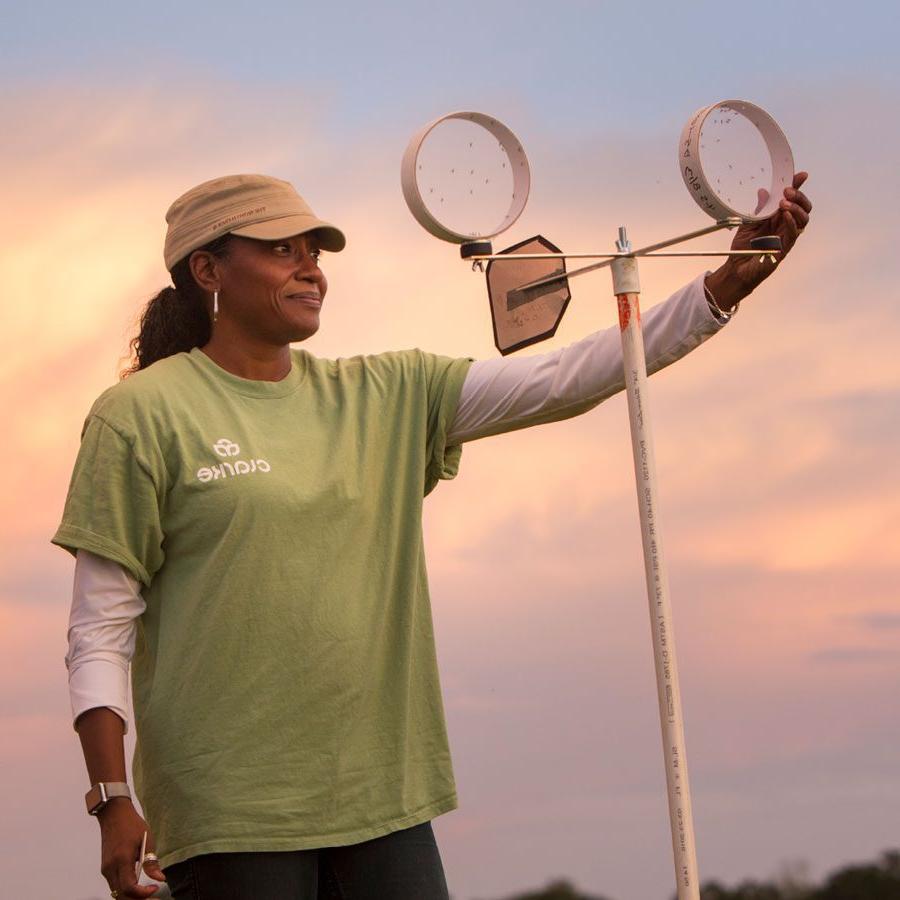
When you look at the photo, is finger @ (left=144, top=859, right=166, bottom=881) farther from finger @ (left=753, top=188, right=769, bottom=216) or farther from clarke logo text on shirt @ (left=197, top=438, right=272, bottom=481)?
finger @ (left=753, top=188, right=769, bottom=216)

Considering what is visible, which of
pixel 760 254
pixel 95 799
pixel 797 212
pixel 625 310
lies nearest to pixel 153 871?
pixel 95 799

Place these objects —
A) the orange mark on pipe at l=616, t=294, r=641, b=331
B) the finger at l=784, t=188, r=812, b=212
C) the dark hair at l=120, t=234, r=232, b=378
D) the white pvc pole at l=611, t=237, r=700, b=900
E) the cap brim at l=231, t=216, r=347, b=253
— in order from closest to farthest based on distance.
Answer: the white pvc pole at l=611, t=237, r=700, b=900 < the orange mark on pipe at l=616, t=294, r=641, b=331 < the finger at l=784, t=188, r=812, b=212 < the cap brim at l=231, t=216, r=347, b=253 < the dark hair at l=120, t=234, r=232, b=378

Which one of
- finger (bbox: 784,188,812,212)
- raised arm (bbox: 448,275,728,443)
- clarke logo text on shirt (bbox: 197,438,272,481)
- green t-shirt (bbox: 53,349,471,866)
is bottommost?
green t-shirt (bbox: 53,349,471,866)

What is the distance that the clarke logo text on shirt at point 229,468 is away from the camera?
3.09m

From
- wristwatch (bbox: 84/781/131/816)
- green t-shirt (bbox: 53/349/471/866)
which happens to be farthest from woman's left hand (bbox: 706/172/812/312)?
wristwatch (bbox: 84/781/131/816)

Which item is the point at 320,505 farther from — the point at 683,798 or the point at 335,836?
the point at 683,798

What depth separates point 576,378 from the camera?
127 inches

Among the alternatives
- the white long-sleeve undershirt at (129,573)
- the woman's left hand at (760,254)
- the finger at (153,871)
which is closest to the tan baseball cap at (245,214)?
the white long-sleeve undershirt at (129,573)

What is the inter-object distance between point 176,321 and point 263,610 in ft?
2.22

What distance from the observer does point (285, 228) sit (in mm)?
3242

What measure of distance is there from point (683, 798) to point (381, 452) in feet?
2.73

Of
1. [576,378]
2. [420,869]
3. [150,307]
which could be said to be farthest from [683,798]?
[150,307]

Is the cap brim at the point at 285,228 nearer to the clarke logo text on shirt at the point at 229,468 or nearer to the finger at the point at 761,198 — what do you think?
the clarke logo text on shirt at the point at 229,468

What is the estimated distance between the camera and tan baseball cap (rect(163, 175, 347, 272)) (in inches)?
128
